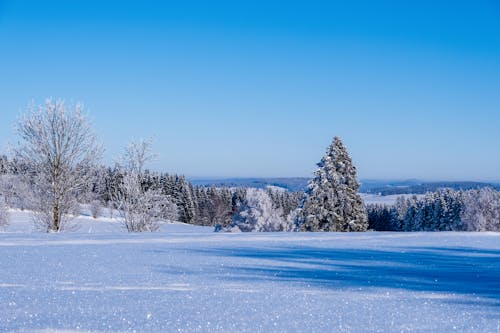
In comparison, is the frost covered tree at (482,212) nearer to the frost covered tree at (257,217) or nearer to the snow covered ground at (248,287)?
the frost covered tree at (257,217)

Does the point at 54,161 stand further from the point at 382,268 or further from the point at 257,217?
the point at 257,217

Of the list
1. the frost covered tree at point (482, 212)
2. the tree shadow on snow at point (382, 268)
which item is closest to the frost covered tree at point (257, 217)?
the frost covered tree at point (482, 212)

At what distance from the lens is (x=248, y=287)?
17.9 ft

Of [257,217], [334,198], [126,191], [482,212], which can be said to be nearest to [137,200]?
[126,191]

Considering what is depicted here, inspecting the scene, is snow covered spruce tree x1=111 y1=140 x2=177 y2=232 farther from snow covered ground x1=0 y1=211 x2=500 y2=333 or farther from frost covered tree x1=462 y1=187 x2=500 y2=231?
frost covered tree x1=462 y1=187 x2=500 y2=231

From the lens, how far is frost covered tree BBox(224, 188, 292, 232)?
156ft

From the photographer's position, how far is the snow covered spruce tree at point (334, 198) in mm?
32812

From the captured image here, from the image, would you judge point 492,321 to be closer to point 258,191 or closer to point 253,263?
point 253,263

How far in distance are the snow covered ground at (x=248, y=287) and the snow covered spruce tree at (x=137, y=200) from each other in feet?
45.0

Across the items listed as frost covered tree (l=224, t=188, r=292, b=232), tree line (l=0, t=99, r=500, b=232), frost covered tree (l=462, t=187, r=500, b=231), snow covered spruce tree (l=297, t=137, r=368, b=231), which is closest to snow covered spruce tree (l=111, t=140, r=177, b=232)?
tree line (l=0, t=99, r=500, b=232)

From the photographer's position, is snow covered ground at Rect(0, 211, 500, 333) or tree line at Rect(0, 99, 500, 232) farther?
tree line at Rect(0, 99, 500, 232)

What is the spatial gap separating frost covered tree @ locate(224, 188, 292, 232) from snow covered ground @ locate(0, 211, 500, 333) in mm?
37511

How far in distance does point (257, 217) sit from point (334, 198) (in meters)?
16.0

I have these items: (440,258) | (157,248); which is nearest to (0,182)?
(157,248)
